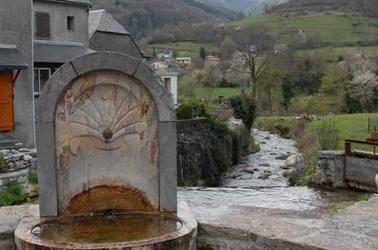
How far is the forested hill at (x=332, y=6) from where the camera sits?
104 metres

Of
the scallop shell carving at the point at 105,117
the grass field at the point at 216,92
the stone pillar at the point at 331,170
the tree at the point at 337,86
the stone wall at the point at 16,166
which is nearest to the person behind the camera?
the scallop shell carving at the point at 105,117

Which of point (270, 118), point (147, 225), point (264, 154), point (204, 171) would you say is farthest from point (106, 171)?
point (270, 118)

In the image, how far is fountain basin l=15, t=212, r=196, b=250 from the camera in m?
5.58

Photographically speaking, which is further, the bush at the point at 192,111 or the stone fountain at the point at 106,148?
the bush at the point at 192,111

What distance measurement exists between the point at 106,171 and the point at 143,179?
49 cm

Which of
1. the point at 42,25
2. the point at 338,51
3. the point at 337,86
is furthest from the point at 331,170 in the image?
the point at 338,51

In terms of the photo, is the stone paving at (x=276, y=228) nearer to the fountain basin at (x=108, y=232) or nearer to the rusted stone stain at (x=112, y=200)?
the fountain basin at (x=108, y=232)

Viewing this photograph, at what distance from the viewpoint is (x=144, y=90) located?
684cm

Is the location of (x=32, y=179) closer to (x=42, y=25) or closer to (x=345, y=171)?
(x=42, y=25)

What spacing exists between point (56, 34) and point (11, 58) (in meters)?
5.13

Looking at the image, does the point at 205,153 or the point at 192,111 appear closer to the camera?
the point at 205,153

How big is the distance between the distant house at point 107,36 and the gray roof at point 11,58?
38.5 feet

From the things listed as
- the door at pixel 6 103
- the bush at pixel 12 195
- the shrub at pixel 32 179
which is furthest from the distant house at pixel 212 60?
the bush at pixel 12 195

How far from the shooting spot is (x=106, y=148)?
6.92 metres
